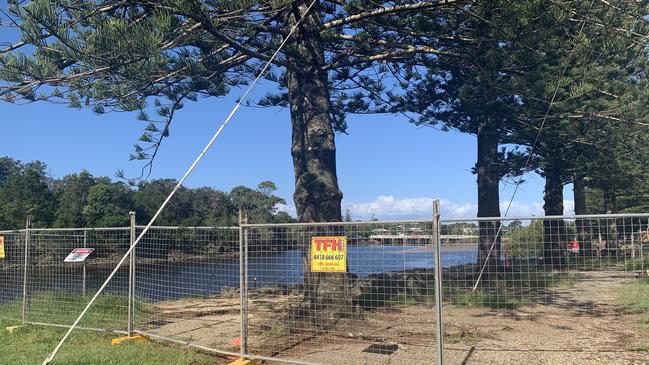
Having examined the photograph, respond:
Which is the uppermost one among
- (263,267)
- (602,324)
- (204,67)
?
(204,67)

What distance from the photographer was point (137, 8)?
916 cm

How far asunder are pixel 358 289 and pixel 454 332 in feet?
5.11

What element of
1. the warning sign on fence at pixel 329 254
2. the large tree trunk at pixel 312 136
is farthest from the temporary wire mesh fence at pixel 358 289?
the large tree trunk at pixel 312 136

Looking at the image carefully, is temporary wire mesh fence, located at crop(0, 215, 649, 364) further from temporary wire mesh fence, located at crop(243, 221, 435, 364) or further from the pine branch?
the pine branch

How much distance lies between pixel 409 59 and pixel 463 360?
7936 millimetres

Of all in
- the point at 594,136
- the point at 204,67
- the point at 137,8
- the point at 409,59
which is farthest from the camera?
the point at 594,136

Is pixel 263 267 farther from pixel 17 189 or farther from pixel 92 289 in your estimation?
pixel 17 189

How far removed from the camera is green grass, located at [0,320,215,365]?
670 cm

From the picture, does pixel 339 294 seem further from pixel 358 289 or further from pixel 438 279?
pixel 438 279

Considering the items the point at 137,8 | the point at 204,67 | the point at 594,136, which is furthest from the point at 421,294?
the point at 594,136

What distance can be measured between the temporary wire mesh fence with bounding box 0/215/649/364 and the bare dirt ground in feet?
0.08

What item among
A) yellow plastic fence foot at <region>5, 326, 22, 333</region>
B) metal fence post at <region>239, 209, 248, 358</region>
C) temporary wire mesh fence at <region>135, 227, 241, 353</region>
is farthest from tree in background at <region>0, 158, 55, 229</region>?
metal fence post at <region>239, 209, 248, 358</region>

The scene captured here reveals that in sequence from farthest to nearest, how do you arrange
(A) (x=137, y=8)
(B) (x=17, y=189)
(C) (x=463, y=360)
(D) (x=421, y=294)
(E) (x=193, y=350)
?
(B) (x=17, y=189)
(D) (x=421, y=294)
(A) (x=137, y=8)
(E) (x=193, y=350)
(C) (x=463, y=360)

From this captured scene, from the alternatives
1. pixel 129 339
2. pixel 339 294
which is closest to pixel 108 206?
pixel 129 339
